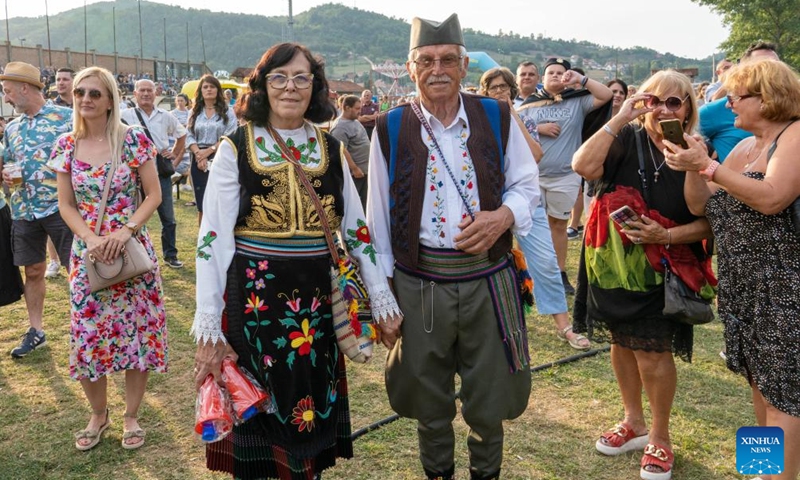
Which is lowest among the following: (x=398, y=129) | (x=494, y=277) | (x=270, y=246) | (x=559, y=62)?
(x=494, y=277)

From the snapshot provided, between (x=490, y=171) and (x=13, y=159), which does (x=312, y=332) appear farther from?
(x=13, y=159)

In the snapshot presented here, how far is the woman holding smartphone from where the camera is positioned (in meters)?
3.00

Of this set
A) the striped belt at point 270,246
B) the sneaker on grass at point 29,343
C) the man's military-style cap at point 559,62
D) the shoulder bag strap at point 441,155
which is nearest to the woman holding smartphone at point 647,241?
the shoulder bag strap at point 441,155

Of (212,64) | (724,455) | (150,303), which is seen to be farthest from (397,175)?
(212,64)

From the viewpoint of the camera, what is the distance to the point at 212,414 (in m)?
2.36

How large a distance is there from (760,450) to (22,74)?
5.19m

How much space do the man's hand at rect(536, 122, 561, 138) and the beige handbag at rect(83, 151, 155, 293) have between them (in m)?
3.64

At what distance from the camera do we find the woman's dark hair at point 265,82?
8.37 feet

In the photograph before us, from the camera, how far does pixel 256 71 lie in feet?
8.53

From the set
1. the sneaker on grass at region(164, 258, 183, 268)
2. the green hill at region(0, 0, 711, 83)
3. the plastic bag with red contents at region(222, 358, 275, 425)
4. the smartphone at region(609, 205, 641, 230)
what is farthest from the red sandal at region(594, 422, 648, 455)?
the green hill at region(0, 0, 711, 83)

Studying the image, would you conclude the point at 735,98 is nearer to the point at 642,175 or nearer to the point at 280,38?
the point at 642,175

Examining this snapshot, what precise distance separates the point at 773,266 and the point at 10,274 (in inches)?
193

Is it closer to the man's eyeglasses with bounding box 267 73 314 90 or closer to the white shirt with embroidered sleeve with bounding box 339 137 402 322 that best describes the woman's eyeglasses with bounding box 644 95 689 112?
the white shirt with embroidered sleeve with bounding box 339 137 402 322

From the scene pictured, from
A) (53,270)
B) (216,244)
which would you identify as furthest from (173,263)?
(216,244)
